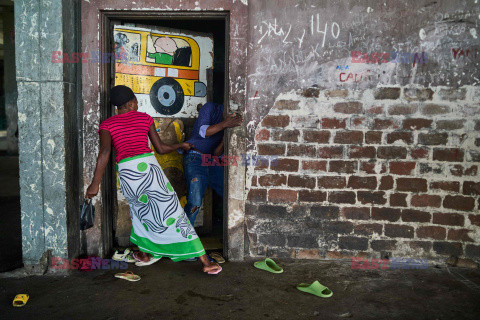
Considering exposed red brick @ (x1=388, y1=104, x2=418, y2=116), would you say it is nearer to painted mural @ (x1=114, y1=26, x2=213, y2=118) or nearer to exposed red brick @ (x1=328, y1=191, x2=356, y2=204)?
exposed red brick @ (x1=328, y1=191, x2=356, y2=204)

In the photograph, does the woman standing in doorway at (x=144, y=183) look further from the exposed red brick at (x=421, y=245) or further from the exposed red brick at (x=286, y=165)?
the exposed red brick at (x=421, y=245)

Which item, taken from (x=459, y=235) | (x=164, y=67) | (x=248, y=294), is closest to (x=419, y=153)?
(x=459, y=235)

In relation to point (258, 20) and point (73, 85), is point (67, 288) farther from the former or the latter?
point (258, 20)

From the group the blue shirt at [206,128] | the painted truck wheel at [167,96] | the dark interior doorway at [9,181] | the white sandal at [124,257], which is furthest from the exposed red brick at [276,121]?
the dark interior doorway at [9,181]

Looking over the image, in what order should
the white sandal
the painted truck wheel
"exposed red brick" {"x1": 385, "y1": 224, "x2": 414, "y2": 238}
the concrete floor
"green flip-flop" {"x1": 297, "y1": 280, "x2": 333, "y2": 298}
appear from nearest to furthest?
the concrete floor < "green flip-flop" {"x1": 297, "y1": 280, "x2": 333, "y2": 298} < "exposed red brick" {"x1": 385, "y1": 224, "x2": 414, "y2": 238} < the white sandal < the painted truck wheel

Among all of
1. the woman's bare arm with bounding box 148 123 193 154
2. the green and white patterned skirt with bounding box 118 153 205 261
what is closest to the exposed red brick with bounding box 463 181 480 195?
the green and white patterned skirt with bounding box 118 153 205 261

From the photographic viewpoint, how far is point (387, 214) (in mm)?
3199

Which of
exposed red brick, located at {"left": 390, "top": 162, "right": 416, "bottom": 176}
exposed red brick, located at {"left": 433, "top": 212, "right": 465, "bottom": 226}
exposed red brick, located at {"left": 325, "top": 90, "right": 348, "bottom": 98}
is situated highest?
exposed red brick, located at {"left": 325, "top": 90, "right": 348, "bottom": 98}

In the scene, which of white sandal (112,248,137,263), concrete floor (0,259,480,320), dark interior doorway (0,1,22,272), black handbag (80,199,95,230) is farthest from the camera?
dark interior doorway (0,1,22,272)

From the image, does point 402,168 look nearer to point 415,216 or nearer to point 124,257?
point 415,216

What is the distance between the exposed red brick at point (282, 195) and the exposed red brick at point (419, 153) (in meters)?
1.13

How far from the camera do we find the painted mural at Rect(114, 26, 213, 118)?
360cm

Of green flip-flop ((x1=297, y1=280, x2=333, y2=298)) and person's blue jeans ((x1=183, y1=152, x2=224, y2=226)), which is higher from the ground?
person's blue jeans ((x1=183, y1=152, x2=224, y2=226))

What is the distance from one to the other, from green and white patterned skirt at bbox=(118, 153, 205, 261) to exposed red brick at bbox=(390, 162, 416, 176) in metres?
1.90
